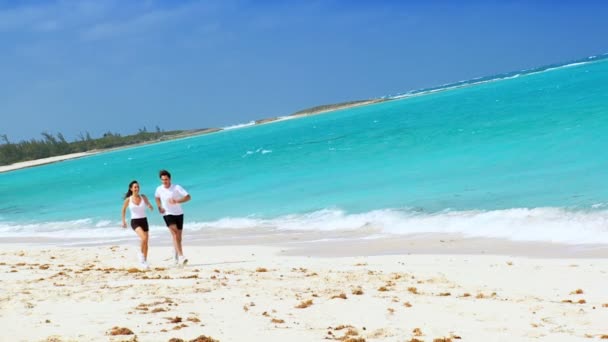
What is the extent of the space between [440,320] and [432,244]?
6.09 metres

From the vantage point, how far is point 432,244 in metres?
12.9

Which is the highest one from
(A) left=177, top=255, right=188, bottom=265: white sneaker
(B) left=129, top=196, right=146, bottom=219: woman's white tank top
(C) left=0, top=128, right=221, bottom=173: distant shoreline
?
(C) left=0, top=128, right=221, bottom=173: distant shoreline

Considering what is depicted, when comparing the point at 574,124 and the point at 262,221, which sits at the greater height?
the point at 574,124

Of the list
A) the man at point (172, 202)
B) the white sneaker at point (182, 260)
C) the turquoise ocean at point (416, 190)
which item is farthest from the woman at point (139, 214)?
the turquoise ocean at point (416, 190)

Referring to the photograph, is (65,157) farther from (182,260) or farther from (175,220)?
(175,220)

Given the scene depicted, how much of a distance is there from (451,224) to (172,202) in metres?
6.00

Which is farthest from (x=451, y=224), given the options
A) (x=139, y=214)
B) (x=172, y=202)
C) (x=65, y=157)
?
(x=65, y=157)

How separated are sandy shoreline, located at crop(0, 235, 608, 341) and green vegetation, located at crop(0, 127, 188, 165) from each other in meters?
123

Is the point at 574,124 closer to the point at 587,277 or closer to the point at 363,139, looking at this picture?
the point at 363,139

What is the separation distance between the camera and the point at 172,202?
11922 mm

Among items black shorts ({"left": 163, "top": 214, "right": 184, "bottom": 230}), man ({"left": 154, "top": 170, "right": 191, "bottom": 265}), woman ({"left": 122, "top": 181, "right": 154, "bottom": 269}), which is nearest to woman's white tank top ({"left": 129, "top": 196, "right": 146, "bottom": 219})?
woman ({"left": 122, "top": 181, "right": 154, "bottom": 269})

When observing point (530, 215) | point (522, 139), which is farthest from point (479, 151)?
point (530, 215)

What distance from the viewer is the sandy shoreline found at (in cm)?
654

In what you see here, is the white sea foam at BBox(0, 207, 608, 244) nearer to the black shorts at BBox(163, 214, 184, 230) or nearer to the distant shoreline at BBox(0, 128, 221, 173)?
the black shorts at BBox(163, 214, 184, 230)
